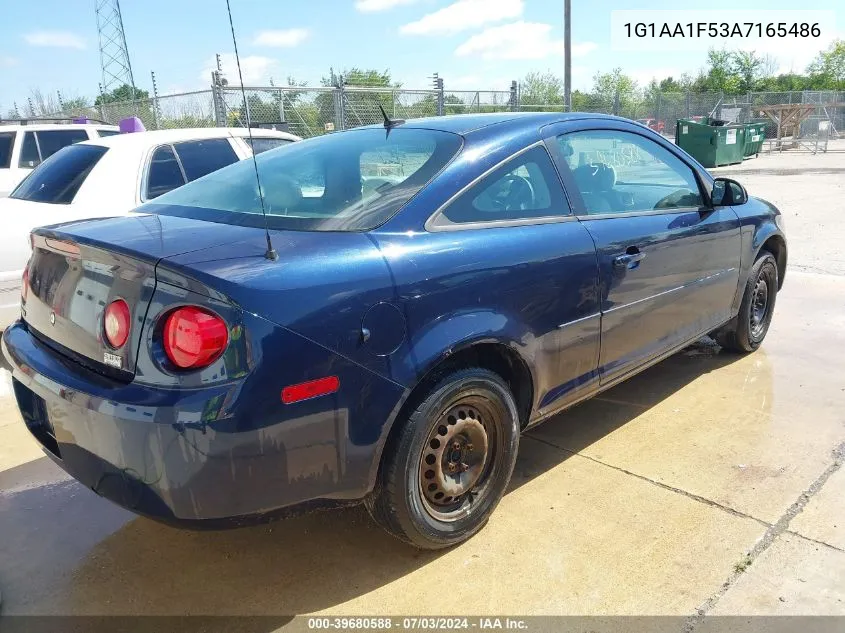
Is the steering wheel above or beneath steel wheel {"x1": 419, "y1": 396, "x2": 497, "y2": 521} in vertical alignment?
above

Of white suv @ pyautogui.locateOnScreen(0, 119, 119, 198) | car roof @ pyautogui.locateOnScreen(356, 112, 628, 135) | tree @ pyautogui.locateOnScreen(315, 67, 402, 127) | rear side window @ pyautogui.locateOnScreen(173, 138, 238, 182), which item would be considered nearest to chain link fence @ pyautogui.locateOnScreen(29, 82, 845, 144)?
tree @ pyautogui.locateOnScreen(315, 67, 402, 127)

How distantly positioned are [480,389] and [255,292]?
0.99 metres

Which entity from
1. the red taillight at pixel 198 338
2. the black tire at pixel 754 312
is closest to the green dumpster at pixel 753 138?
the black tire at pixel 754 312

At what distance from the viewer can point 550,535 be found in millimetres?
2736

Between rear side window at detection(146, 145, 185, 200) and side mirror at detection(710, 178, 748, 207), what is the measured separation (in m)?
3.82

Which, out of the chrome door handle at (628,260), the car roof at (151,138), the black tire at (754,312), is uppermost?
the car roof at (151,138)

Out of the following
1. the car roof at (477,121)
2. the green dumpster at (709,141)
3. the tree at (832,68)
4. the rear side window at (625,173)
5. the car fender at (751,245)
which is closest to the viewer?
Answer: the car roof at (477,121)

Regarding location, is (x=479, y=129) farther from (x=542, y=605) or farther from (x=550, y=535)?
(x=542, y=605)

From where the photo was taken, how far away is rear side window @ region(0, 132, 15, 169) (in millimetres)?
9258

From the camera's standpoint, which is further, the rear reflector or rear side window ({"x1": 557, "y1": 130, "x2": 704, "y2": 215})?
rear side window ({"x1": 557, "y1": 130, "x2": 704, "y2": 215})

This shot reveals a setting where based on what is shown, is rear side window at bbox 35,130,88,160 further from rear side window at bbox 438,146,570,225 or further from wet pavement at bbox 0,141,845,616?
rear side window at bbox 438,146,570,225

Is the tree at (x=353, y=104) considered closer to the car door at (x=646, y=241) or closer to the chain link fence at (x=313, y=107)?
the chain link fence at (x=313, y=107)

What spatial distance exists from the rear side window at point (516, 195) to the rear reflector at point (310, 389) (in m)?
0.77

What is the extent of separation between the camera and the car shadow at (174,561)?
7.91 ft
